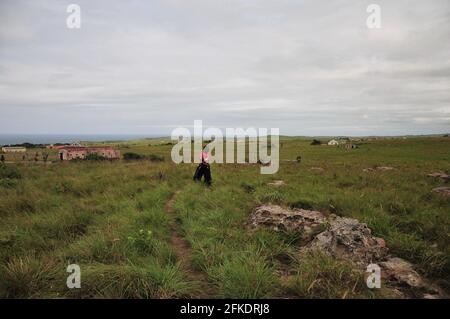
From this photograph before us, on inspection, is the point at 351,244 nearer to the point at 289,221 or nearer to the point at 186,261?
the point at 289,221

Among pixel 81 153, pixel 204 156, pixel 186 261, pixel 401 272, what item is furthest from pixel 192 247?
pixel 81 153

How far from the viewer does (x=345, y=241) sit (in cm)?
507

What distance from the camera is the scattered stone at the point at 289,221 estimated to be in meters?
5.98

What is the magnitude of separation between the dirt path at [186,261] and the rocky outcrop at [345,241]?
71.4 inches

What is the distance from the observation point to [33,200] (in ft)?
29.2

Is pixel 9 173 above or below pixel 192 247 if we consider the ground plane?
above

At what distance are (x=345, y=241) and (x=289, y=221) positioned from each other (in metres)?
1.47

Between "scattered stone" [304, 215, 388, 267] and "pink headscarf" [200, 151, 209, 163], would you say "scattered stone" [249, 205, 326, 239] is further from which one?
"pink headscarf" [200, 151, 209, 163]

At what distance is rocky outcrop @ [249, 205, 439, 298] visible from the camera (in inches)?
166

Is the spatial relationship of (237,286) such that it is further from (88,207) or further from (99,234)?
(88,207)

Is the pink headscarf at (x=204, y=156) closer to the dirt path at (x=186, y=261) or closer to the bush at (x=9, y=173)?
the dirt path at (x=186, y=261)
